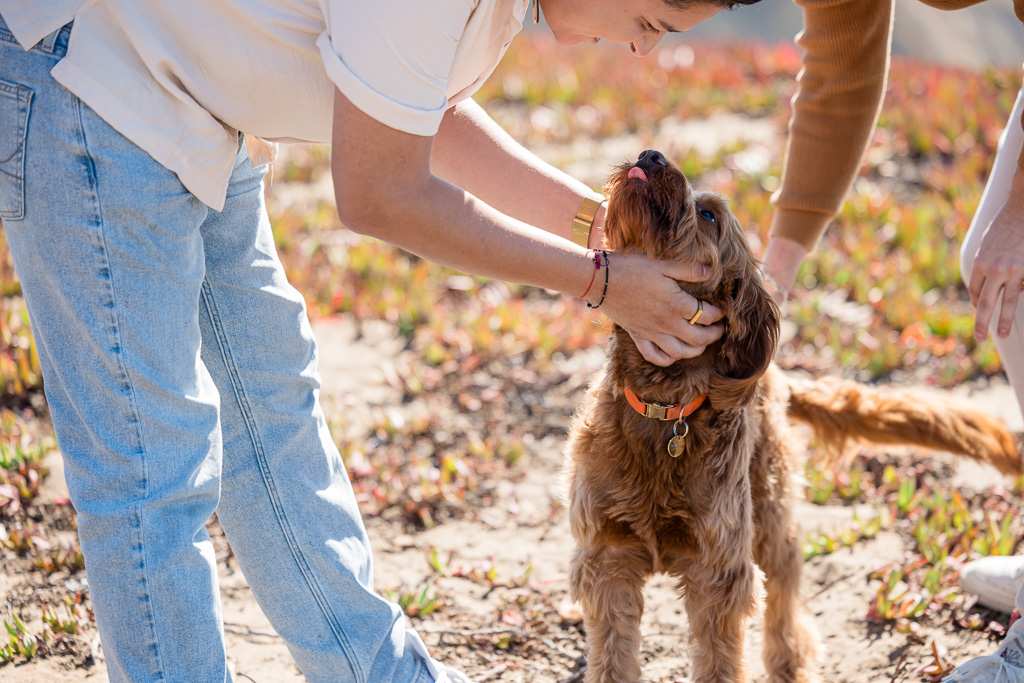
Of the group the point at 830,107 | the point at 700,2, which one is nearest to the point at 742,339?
the point at 700,2

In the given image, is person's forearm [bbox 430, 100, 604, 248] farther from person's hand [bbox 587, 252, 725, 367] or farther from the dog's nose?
person's hand [bbox 587, 252, 725, 367]

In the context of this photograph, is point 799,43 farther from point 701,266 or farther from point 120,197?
point 120,197

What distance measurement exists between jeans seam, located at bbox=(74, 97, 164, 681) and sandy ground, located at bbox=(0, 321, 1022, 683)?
3.84ft

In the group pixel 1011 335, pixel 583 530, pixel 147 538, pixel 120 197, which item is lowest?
pixel 583 530

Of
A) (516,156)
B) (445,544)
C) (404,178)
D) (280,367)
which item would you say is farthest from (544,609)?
(404,178)

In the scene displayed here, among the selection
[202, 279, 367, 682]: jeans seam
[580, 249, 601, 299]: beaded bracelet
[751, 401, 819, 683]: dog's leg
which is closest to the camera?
[580, 249, 601, 299]: beaded bracelet

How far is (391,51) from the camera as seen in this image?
1670 mm

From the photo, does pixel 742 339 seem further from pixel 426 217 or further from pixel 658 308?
pixel 426 217

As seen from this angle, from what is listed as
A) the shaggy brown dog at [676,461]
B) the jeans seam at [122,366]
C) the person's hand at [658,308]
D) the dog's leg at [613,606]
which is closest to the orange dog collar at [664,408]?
the shaggy brown dog at [676,461]

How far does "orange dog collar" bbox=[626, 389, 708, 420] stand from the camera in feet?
8.29

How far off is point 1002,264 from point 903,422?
83cm

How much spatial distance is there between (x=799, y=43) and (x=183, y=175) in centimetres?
234

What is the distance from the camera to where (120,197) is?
5.96 feet

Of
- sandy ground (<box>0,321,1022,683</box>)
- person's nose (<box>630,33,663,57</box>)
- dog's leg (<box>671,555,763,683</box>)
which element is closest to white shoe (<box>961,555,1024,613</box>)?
sandy ground (<box>0,321,1022,683</box>)
